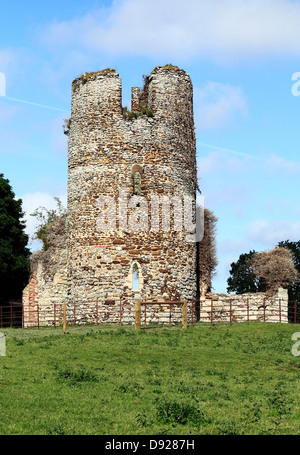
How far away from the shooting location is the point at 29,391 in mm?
14172

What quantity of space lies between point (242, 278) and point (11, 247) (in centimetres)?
2252

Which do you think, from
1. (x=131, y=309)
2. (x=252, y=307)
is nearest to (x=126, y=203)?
(x=131, y=309)

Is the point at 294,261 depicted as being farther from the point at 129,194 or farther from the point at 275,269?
the point at 129,194

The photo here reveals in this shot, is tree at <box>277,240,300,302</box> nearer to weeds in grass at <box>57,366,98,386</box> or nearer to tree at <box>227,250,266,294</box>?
tree at <box>227,250,266,294</box>

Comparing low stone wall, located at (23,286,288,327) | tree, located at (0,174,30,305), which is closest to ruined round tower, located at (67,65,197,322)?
low stone wall, located at (23,286,288,327)

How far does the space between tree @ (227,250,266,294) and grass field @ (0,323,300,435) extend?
87.6 ft

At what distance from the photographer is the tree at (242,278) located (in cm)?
5196

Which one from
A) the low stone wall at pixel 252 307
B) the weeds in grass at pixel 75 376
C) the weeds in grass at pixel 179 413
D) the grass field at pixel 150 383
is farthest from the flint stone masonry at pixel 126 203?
the weeds in grass at pixel 179 413

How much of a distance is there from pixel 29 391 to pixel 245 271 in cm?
4173

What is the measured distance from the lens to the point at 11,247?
128 feet

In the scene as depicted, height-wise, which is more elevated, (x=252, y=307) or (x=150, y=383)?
(x=252, y=307)

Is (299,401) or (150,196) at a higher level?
(150,196)
